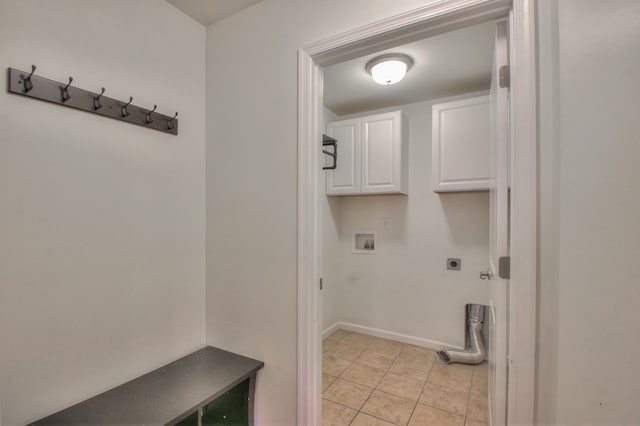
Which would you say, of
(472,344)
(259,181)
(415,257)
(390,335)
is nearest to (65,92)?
(259,181)

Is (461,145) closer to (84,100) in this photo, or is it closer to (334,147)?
(334,147)

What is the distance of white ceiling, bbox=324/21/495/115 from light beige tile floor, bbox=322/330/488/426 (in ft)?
8.03

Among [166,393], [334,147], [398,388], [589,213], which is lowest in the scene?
[398,388]

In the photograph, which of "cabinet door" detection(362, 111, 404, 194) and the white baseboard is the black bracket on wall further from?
the white baseboard

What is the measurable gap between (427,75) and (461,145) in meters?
0.65

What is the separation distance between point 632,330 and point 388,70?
2021mm

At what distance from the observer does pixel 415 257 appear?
9.57 feet

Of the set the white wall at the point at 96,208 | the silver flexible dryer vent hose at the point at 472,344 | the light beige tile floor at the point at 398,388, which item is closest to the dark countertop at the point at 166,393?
the white wall at the point at 96,208

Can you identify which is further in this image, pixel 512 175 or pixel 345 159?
pixel 345 159

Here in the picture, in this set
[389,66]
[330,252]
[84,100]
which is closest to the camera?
[84,100]

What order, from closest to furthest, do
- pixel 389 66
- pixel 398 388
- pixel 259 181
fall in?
1. pixel 259 181
2. pixel 389 66
3. pixel 398 388

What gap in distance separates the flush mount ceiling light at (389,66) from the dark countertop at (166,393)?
6.95 feet

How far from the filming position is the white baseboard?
9.16ft

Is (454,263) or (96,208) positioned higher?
(96,208)
